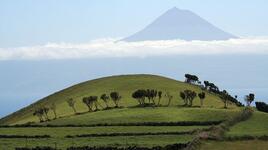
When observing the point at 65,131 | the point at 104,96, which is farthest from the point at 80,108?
the point at 65,131

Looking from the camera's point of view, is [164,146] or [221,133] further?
[221,133]

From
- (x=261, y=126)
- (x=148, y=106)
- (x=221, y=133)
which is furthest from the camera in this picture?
(x=148, y=106)

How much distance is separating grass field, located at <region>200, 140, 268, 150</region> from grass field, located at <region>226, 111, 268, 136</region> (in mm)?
7838

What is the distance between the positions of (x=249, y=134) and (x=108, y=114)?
5060 cm

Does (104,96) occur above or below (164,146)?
above

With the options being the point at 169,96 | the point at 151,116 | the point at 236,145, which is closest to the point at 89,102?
the point at 169,96

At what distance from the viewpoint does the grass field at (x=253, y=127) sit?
336 ft

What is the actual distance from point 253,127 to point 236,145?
87.4 ft

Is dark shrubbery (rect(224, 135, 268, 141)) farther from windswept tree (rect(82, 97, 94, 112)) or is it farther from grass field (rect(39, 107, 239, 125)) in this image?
windswept tree (rect(82, 97, 94, 112))

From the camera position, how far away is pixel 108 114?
144 metres

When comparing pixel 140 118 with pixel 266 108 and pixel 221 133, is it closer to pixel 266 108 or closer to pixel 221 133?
pixel 221 133

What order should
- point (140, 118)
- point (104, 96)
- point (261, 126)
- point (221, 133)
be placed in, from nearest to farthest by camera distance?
point (221, 133)
point (261, 126)
point (140, 118)
point (104, 96)

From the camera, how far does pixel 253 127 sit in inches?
4481

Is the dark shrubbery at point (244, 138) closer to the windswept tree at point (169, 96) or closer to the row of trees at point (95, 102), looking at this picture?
the windswept tree at point (169, 96)
